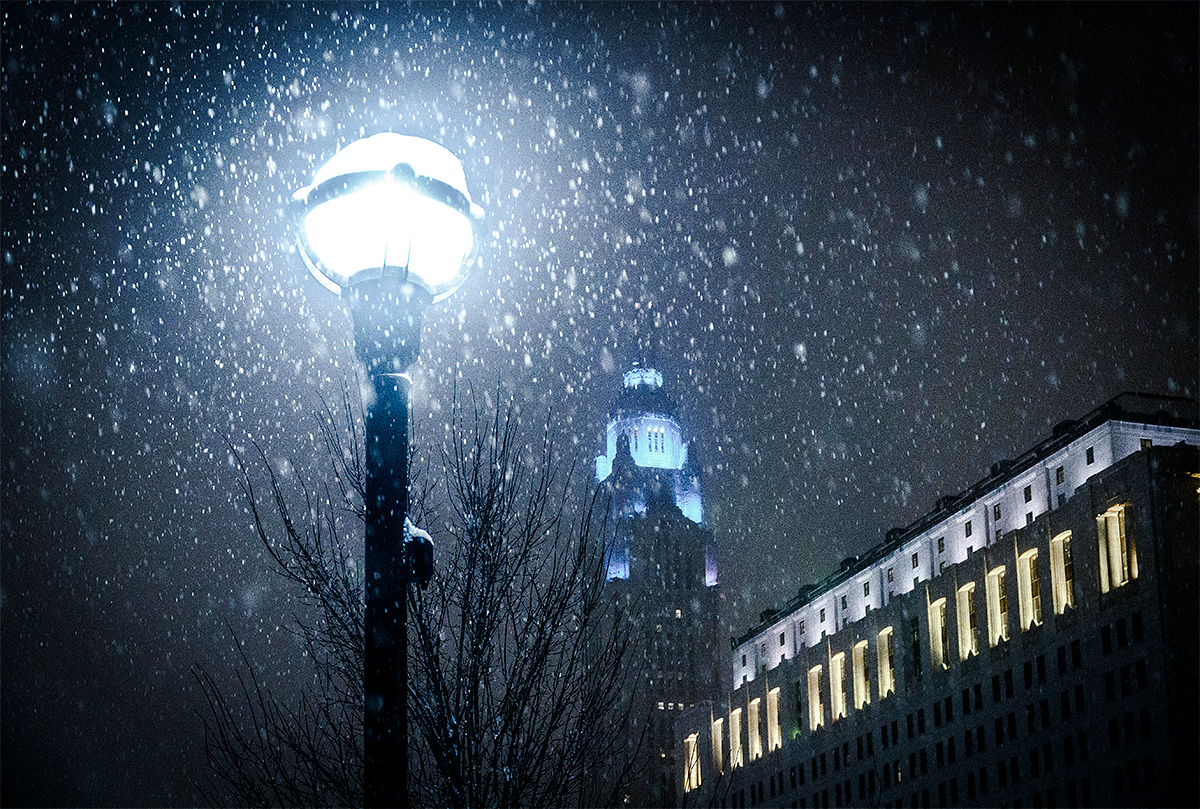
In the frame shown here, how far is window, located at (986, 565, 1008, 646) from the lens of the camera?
6431 cm


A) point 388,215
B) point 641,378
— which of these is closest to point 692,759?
point 641,378

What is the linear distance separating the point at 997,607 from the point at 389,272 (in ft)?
215

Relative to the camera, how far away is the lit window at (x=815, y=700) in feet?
261

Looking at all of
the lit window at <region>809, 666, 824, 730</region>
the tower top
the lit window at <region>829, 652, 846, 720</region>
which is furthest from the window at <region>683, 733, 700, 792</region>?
the tower top

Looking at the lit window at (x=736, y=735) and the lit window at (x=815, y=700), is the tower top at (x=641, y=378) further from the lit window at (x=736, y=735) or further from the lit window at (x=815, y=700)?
the lit window at (x=815, y=700)

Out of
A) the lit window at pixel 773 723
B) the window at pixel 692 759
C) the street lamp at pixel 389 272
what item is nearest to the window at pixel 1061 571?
the lit window at pixel 773 723

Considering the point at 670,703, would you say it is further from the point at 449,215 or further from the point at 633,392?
the point at 449,215

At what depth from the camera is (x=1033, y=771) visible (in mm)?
58812

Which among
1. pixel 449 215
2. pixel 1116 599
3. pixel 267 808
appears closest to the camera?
pixel 449 215

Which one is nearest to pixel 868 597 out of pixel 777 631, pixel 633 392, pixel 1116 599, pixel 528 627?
pixel 777 631

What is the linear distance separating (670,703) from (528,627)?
114 m

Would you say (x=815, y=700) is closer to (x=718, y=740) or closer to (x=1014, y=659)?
(x=718, y=740)

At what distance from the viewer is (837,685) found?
78.1 m

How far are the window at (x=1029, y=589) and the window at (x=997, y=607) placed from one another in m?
1.63
